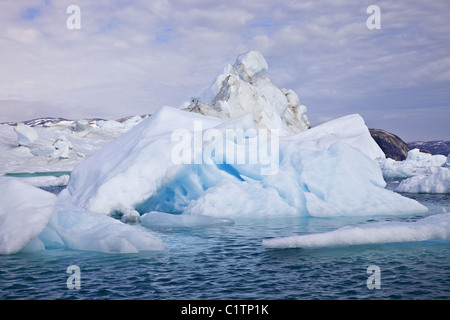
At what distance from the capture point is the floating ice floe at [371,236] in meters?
9.07

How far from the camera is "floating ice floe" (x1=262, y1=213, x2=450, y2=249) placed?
9.07 metres

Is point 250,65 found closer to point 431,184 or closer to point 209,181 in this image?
point 431,184

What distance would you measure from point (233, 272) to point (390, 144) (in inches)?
3160

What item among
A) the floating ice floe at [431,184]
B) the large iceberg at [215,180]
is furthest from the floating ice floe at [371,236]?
the floating ice floe at [431,184]

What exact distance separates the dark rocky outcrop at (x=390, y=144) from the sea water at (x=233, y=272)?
247ft

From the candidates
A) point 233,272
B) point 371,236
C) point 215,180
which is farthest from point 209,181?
point 233,272

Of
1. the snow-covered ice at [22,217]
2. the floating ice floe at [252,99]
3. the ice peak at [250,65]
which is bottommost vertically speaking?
the snow-covered ice at [22,217]

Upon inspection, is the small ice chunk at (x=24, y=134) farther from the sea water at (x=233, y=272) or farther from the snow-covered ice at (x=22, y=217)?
the sea water at (x=233, y=272)

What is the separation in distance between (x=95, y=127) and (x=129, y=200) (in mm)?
65202

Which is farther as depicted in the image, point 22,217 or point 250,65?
point 250,65

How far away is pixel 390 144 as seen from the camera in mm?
82188

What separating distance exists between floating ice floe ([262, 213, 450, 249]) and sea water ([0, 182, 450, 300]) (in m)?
0.15

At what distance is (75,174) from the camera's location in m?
16.9
